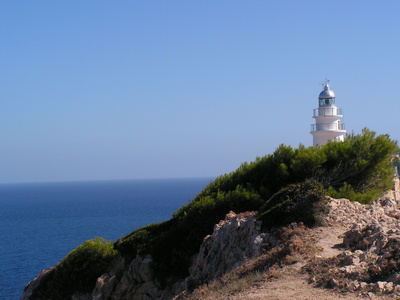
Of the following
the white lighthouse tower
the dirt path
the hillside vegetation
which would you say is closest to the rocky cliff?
the dirt path

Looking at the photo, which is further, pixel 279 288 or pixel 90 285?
pixel 90 285

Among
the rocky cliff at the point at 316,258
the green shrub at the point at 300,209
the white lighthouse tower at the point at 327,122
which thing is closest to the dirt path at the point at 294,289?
the rocky cliff at the point at 316,258

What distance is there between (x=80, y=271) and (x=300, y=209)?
10.5 meters

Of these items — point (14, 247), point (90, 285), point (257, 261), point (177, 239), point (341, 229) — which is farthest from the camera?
point (14, 247)

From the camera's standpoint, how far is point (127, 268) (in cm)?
1986

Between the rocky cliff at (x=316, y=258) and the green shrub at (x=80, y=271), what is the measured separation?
1.31ft

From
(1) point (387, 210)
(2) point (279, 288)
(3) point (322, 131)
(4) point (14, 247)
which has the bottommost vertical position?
(4) point (14, 247)

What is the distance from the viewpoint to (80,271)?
2120 cm

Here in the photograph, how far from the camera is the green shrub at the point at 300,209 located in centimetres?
1349

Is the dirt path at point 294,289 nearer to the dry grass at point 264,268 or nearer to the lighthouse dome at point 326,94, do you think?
the dry grass at point 264,268

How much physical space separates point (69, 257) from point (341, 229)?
12053 mm

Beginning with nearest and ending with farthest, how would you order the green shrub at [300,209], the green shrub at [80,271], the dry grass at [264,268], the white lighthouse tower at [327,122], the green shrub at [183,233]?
the dry grass at [264,268] → the green shrub at [300,209] → the green shrub at [183,233] → the green shrub at [80,271] → the white lighthouse tower at [327,122]

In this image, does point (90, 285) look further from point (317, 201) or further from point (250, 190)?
point (317, 201)

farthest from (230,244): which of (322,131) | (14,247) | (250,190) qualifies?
(14,247)
